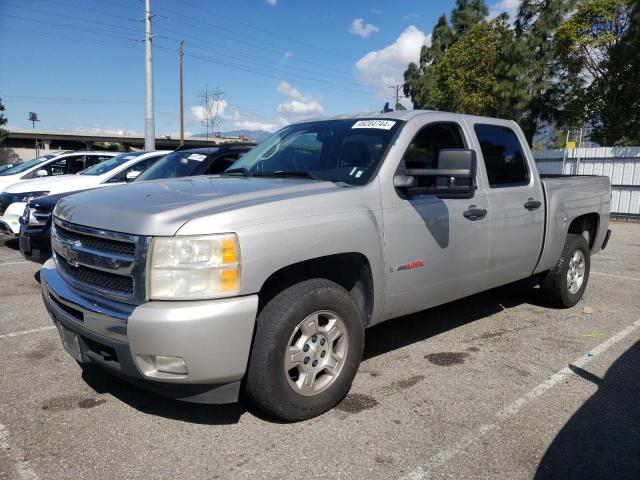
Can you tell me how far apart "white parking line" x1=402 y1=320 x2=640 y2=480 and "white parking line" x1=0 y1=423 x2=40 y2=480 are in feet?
6.03

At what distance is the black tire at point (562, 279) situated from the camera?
5.38m

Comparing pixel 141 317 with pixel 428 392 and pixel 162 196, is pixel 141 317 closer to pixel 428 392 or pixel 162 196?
pixel 162 196

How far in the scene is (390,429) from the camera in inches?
120

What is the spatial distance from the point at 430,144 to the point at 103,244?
2.47 meters

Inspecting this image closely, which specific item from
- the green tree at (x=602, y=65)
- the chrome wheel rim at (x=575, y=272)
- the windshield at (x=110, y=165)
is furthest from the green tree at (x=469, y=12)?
the chrome wheel rim at (x=575, y=272)

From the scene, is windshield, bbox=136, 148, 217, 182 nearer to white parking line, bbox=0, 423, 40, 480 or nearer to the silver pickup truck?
the silver pickup truck

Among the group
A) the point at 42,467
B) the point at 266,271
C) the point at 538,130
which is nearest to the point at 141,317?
the point at 266,271

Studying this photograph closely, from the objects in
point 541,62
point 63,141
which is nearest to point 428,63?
point 541,62

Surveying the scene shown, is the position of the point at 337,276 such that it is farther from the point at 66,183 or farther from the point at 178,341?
the point at 66,183

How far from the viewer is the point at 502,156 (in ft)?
15.2

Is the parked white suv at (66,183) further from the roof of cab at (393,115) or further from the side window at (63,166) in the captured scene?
the roof of cab at (393,115)

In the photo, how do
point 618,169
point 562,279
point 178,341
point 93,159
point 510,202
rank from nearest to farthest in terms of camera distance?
1. point 178,341
2. point 510,202
3. point 562,279
4. point 93,159
5. point 618,169

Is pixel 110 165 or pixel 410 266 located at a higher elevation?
pixel 110 165

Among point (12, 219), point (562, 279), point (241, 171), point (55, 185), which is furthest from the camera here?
point (55, 185)
